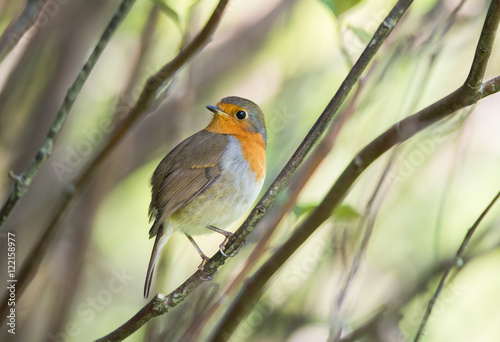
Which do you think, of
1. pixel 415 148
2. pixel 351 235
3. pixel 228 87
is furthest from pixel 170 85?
pixel 228 87

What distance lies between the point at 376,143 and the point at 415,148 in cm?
161

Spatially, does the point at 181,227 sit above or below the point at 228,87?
below

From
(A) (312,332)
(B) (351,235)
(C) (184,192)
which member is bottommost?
(A) (312,332)

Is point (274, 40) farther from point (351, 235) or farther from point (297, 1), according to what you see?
point (351, 235)

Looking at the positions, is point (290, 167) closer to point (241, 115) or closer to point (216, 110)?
point (216, 110)

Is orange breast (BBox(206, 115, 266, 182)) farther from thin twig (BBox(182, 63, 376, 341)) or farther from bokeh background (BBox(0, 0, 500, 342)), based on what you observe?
thin twig (BBox(182, 63, 376, 341))

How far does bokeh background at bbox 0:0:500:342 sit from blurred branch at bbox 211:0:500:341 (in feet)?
3.34

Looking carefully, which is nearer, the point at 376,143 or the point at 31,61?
the point at 376,143

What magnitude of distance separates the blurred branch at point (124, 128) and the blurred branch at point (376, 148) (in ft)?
1.91

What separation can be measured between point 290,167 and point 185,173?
1465mm

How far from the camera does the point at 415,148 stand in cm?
337

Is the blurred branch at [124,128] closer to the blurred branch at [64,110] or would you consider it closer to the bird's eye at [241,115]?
the blurred branch at [64,110]

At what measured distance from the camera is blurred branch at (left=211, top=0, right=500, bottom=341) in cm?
165

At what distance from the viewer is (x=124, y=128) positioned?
2062mm
